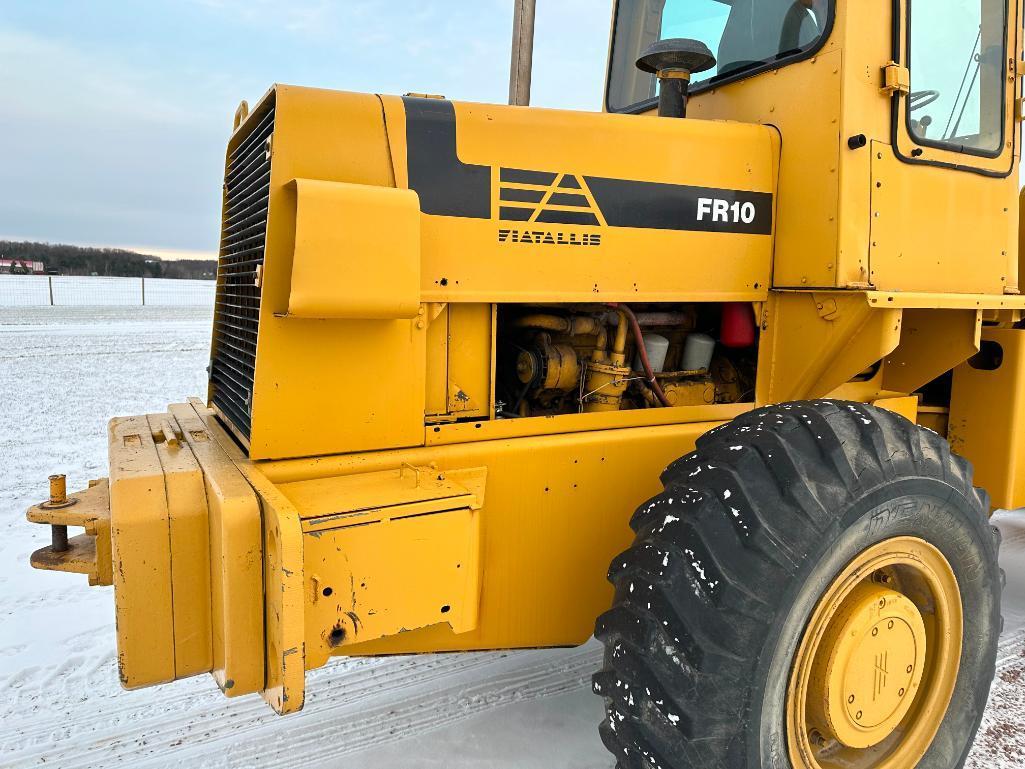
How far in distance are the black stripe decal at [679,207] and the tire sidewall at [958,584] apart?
1134 millimetres

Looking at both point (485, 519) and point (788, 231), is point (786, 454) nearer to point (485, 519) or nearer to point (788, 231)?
point (485, 519)

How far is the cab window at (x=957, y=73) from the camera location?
3.03 meters

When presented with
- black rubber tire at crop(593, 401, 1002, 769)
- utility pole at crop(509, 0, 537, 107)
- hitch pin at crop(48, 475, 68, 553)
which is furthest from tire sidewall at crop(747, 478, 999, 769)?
utility pole at crop(509, 0, 537, 107)

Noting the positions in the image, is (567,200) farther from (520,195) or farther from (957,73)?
(957,73)

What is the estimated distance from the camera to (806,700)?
2340 millimetres

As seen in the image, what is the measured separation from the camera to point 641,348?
2875 mm

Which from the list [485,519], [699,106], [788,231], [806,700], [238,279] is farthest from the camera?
[699,106]

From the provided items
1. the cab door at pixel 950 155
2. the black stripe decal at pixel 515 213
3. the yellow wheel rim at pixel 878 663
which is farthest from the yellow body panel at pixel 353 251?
the cab door at pixel 950 155

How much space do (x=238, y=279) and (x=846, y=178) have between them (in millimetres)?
2202

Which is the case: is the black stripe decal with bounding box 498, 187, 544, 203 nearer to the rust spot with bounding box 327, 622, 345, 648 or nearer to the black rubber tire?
the black rubber tire

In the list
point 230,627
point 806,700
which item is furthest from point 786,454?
point 230,627

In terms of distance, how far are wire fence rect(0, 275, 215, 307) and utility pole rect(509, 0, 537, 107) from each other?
1833 centimetres

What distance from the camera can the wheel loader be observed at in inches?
80.3

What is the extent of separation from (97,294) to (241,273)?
25.8 meters
